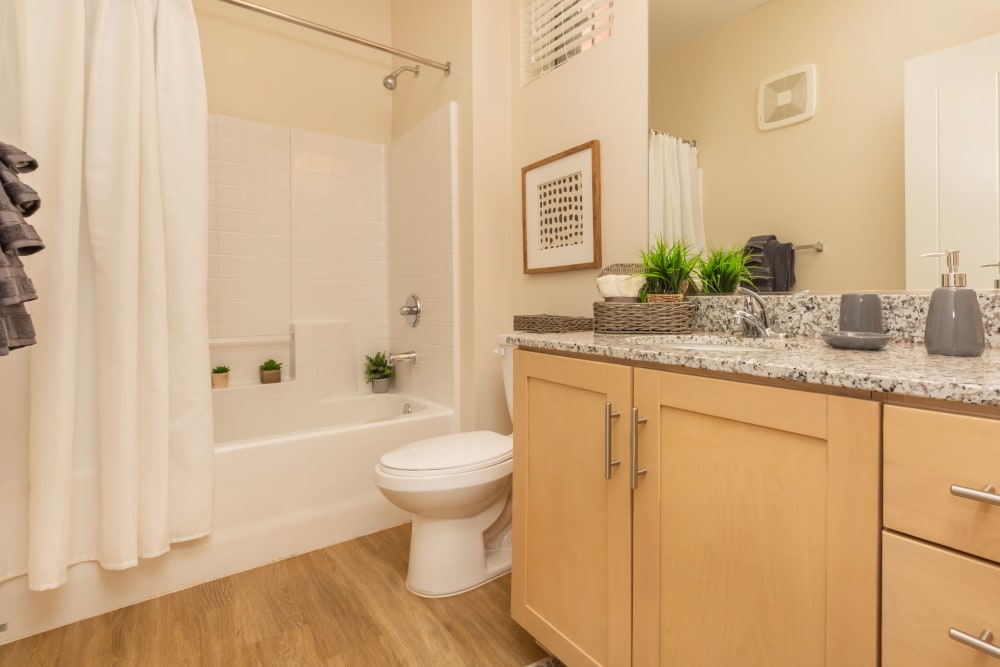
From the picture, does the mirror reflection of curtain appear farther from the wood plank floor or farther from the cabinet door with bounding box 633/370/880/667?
the wood plank floor

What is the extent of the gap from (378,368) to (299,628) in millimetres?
1438

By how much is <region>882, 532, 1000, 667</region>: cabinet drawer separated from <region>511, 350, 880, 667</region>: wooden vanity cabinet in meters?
0.02

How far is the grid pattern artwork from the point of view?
6.38 ft

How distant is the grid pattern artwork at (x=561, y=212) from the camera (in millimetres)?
1945

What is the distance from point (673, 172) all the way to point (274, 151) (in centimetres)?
204

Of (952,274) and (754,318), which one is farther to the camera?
(754,318)

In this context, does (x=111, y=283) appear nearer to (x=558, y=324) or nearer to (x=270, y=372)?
(x=270, y=372)

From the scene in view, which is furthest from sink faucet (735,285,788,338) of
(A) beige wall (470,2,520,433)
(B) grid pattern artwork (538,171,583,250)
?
(A) beige wall (470,2,520,433)

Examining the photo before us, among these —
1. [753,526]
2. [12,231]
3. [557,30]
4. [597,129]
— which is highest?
[557,30]

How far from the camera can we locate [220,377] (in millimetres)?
2428

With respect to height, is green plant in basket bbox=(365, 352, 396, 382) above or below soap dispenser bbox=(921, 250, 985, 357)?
below

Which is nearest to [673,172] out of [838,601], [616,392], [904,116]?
[904,116]

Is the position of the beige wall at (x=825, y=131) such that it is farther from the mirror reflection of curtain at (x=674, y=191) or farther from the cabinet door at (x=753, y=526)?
the cabinet door at (x=753, y=526)

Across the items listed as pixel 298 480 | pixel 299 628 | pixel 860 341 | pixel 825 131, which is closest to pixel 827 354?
pixel 860 341
